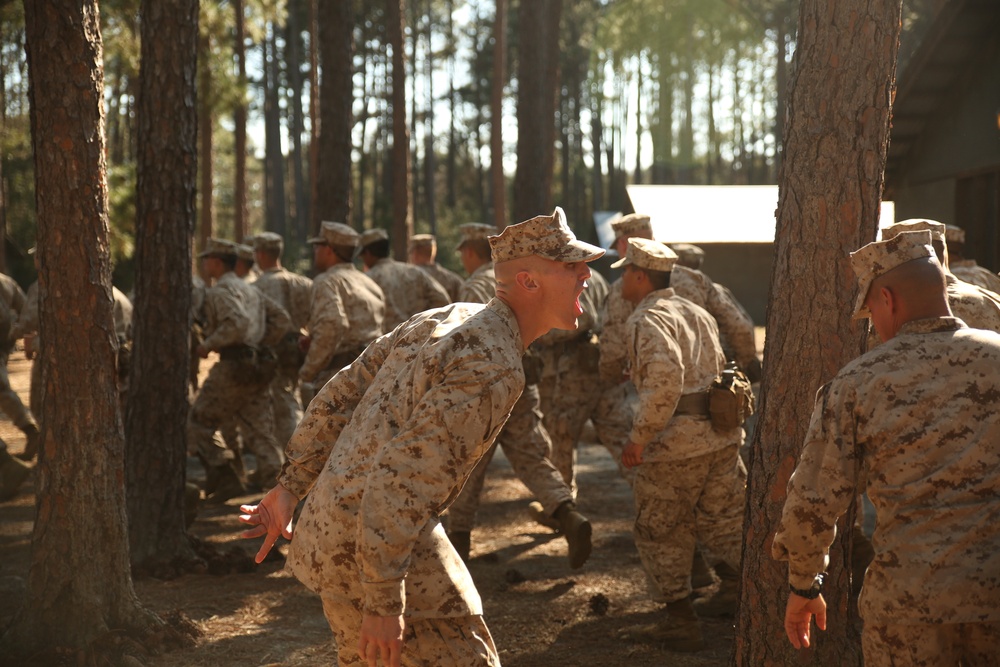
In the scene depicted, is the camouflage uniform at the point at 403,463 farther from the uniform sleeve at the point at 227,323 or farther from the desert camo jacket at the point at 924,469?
the uniform sleeve at the point at 227,323

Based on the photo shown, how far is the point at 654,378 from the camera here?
575cm

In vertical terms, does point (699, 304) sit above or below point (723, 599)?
above

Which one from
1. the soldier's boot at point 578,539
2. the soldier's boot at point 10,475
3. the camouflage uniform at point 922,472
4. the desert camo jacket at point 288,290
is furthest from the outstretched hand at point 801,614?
the soldier's boot at point 10,475

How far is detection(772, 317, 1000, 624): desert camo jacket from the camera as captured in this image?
3.25m

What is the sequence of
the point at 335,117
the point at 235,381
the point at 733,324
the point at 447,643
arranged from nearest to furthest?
1. the point at 447,643
2. the point at 733,324
3. the point at 235,381
4. the point at 335,117

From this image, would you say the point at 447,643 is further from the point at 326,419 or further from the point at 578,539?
the point at 578,539

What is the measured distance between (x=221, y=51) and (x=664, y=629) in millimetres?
21746

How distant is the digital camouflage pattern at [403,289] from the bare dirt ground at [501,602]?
7.48 feet

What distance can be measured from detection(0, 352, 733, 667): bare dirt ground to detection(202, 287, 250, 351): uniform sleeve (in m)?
1.54

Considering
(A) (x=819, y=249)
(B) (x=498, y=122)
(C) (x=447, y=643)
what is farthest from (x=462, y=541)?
(B) (x=498, y=122)

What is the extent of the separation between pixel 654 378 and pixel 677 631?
146cm

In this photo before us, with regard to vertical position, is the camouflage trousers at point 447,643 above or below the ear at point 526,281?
below

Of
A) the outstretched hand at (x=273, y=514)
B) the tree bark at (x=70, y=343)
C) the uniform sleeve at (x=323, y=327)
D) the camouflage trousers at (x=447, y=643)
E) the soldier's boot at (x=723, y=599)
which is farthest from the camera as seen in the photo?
the uniform sleeve at (x=323, y=327)

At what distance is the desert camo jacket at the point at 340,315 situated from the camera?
878 centimetres
